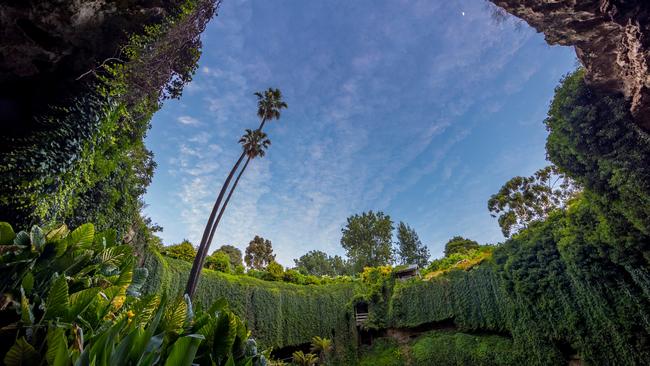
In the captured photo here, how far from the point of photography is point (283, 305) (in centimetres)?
1983

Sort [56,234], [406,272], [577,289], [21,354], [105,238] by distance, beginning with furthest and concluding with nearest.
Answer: [406,272]
[577,289]
[105,238]
[56,234]
[21,354]

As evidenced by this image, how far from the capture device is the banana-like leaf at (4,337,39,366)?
165 cm

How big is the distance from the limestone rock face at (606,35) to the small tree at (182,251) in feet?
62.5

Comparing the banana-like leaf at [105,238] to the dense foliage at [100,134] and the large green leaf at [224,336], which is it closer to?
the large green leaf at [224,336]

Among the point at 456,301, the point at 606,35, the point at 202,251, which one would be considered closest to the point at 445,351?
the point at 456,301

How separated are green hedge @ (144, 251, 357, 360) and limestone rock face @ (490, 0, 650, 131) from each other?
18.1 meters

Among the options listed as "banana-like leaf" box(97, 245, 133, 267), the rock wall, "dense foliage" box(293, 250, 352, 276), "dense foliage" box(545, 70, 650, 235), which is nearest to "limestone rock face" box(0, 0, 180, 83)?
the rock wall

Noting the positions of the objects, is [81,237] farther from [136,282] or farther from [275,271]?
[275,271]

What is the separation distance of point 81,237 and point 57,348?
1.51 meters

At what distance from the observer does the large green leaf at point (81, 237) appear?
285cm

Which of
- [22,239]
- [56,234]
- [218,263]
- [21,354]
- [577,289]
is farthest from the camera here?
[218,263]

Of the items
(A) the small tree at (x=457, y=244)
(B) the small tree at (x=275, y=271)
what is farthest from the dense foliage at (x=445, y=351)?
(A) the small tree at (x=457, y=244)

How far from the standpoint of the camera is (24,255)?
8.09ft

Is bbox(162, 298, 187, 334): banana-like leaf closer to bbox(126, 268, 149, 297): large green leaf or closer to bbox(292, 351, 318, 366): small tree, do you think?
bbox(126, 268, 149, 297): large green leaf
